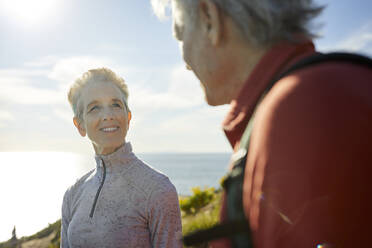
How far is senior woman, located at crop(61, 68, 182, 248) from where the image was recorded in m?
2.42

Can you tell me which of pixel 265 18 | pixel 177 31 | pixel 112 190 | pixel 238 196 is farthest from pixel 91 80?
pixel 238 196

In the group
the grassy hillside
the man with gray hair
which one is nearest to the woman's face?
the man with gray hair

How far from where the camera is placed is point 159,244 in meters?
2.40

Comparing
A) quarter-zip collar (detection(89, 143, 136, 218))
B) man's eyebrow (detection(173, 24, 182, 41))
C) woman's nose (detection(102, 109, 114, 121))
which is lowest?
quarter-zip collar (detection(89, 143, 136, 218))

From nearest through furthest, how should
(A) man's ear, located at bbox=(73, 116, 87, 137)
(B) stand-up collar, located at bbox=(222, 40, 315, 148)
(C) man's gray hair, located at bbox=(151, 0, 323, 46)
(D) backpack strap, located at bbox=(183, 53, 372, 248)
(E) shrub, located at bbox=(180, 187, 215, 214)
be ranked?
1. (D) backpack strap, located at bbox=(183, 53, 372, 248)
2. (B) stand-up collar, located at bbox=(222, 40, 315, 148)
3. (C) man's gray hair, located at bbox=(151, 0, 323, 46)
4. (A) man's ear, located at bbox=(73, 116, 87, 137)
5. (E) shrub, located at bbox=(180, 187, 215, 214)

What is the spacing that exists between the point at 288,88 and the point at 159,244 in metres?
1.99

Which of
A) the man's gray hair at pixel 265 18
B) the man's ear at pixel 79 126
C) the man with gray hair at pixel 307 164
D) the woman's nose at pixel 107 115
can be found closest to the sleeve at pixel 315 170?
the man with gray hair at pixel 307 164

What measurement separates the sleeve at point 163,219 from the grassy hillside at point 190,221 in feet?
12.5

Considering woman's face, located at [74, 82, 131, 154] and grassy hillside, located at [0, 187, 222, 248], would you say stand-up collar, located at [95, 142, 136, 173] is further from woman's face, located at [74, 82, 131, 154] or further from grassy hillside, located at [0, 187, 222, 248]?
grassy hillside, located at [0, 187, 222, 248]

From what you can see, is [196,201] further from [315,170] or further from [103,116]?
[315,170]

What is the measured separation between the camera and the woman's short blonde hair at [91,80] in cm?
285

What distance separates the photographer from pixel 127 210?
245cm

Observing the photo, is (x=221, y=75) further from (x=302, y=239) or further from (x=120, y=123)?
(x=120, y=123)

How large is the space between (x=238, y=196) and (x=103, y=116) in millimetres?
2156
